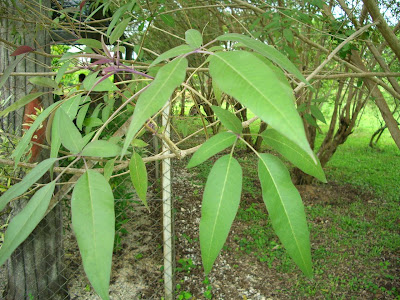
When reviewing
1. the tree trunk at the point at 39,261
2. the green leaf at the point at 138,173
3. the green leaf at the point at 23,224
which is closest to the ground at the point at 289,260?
the tree trunk at the point at 39,261

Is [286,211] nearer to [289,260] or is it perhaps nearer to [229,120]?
[229,120]

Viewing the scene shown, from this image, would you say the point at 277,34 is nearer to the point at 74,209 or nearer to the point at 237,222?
the point at 74,209

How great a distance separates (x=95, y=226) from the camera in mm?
376

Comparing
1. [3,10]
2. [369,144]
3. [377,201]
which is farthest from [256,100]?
[369,144]

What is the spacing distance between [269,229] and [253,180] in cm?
152

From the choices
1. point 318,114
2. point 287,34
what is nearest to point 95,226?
point 318,114

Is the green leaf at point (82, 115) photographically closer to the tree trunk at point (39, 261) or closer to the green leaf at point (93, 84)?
the green leaf at point (93, 84)

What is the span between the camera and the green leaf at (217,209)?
0.41 meters

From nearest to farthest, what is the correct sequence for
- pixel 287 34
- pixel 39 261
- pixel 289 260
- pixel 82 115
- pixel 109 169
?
pixel 109 169, pixel 82 115, pixel 287 34, pixel 39 261, pixel 289 260

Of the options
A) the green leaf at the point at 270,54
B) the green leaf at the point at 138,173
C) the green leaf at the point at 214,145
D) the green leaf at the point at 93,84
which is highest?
the green leaf at the point at 270,54

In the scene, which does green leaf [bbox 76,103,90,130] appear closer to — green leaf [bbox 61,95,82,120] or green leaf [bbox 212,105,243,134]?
green leaf [bbox 61,95,82,120]

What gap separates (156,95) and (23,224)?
9.1 inches

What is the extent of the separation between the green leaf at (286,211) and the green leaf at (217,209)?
0.05 meters

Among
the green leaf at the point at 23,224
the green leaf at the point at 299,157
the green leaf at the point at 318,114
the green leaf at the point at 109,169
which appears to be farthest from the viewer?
the green leaf at the point at 318,114
